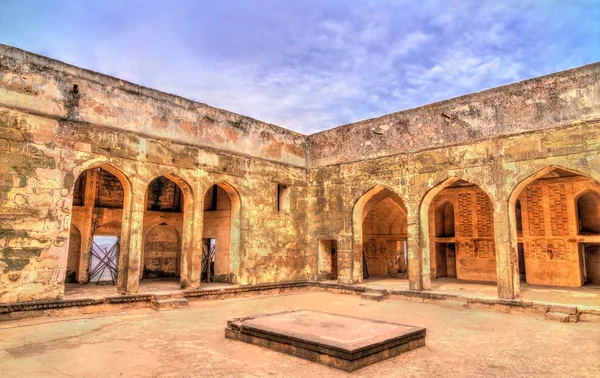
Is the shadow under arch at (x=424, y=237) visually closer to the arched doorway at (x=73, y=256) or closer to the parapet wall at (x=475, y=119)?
the parapet wall at (x=475, y=119)

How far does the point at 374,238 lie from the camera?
53.9 ft

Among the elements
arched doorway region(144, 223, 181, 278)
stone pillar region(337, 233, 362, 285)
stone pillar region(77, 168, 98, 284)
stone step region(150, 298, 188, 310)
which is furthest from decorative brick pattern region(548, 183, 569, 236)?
stone pillar region(77, 168, 98, 284)

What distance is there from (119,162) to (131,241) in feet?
6.07

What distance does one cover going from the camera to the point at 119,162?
29.9 feet

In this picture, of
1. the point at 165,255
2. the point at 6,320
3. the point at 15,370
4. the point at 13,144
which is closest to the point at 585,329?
the point at 15,370

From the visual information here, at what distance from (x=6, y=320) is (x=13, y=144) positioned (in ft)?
10.8

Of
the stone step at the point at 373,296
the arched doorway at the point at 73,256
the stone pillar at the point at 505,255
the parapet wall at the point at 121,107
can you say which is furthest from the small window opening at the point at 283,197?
the arched doorway at the point at 73,256

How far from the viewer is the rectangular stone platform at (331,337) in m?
4.84

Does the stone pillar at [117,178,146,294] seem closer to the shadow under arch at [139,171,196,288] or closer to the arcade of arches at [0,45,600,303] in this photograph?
the arcade of arches at [0,45,600,303]

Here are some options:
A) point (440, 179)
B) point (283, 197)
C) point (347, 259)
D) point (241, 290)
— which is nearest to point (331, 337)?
point (241, 290)

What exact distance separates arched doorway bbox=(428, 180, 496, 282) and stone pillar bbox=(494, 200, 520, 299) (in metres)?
4.07

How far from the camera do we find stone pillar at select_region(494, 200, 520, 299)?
30.1 feet

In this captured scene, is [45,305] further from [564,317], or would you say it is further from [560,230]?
[560,230]

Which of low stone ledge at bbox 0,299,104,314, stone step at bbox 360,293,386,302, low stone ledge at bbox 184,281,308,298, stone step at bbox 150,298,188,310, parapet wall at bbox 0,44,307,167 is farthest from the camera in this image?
stone step at bbox 360,293,386,302
